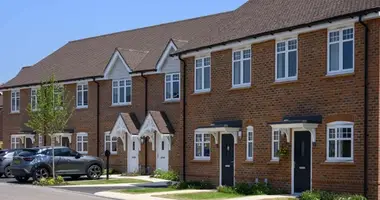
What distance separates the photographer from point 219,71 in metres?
28.0

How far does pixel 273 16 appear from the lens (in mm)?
26484

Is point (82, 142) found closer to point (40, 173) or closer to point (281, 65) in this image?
point (40, 173)

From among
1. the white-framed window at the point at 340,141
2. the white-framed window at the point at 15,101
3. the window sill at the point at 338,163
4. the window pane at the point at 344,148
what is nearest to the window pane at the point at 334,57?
the white-framed window at the point at 340,141

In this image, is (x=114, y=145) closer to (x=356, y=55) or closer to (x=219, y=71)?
(x=219, y=71)

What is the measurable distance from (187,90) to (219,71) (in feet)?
8.66

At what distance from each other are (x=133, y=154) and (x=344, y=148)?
60.3ft

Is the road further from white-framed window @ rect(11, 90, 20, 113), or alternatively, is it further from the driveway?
white-framed window @ rect(11, 90, 20, 113)

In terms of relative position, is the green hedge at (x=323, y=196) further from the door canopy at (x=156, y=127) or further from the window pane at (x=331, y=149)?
the door canopy at (x=156, y=127)

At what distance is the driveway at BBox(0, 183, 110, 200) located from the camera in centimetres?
2403

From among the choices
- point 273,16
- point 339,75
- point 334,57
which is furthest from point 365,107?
point 273,16

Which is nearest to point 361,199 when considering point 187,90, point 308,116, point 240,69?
point 308,116

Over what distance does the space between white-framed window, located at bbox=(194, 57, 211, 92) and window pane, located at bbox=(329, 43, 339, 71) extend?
283 inches

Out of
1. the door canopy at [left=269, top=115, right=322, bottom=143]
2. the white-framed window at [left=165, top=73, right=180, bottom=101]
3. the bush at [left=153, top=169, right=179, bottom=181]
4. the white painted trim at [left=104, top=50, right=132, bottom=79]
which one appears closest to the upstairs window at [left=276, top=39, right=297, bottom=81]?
the door canopy at [left=269, top=115, right=322, bottom=143]

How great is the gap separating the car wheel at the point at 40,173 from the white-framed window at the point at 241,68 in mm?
10552
